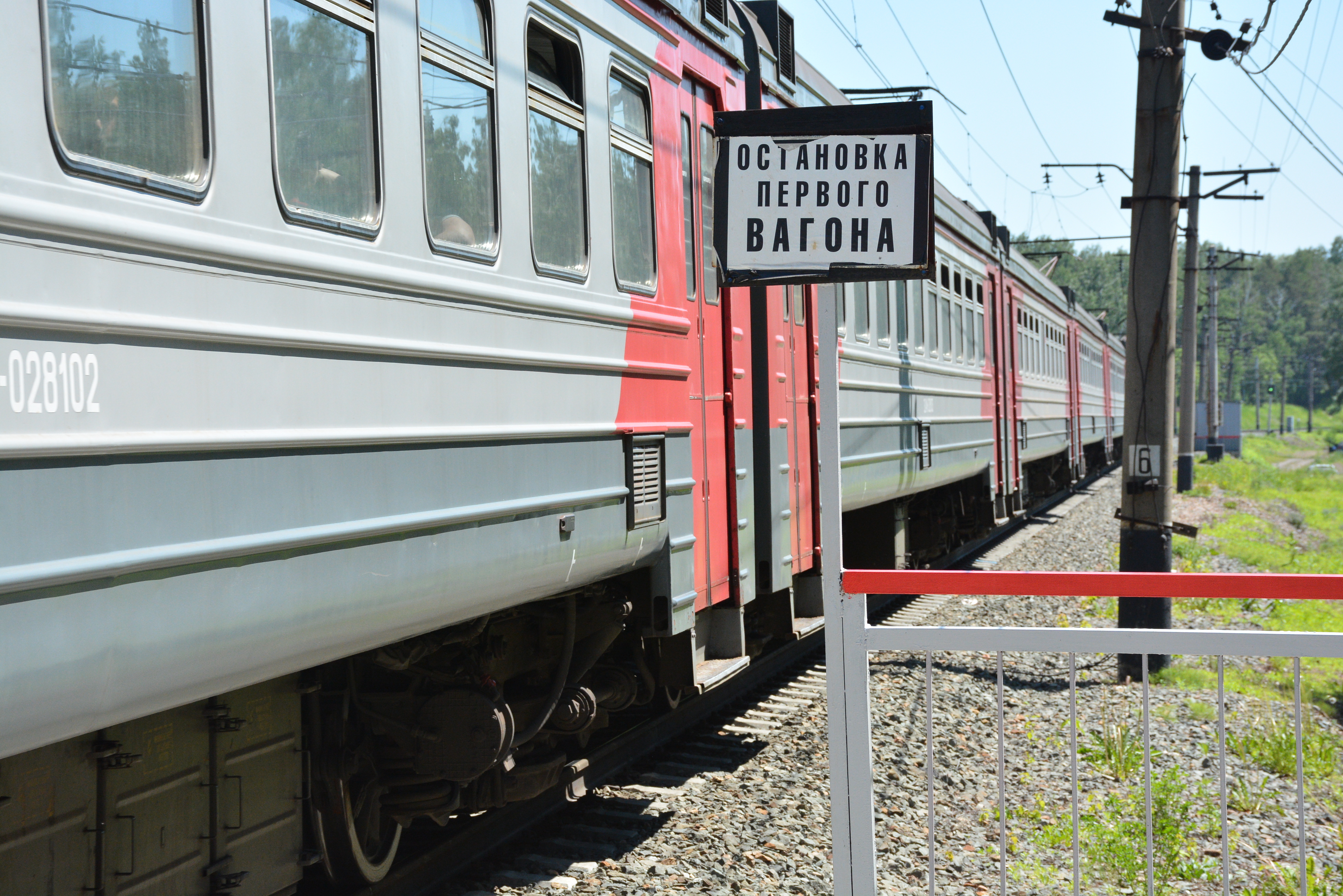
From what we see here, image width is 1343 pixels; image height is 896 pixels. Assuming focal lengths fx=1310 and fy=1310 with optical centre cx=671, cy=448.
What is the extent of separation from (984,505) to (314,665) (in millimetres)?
13148

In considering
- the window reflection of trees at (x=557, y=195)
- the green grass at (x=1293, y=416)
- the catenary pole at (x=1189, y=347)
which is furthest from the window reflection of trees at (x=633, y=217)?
the green grass at (x=1293, y=416)

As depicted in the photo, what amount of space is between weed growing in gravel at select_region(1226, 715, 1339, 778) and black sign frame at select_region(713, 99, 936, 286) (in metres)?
3.54

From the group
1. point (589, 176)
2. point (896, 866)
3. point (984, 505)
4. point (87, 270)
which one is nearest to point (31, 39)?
point (87, 270)

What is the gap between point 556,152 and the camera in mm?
4887

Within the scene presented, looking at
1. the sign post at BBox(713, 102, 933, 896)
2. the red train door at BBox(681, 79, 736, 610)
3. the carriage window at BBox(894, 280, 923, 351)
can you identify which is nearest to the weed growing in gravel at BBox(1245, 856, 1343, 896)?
the sign post at BBox(713, 102, 933, 896)

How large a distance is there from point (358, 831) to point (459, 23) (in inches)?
109

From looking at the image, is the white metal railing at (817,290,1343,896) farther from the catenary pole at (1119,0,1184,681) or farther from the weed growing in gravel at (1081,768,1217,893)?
the catenary pole at (1119,0,1184,681)

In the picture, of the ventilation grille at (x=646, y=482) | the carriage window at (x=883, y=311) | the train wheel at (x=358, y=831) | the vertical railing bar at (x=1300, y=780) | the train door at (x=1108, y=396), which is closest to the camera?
the vertical railing bar at (x=1300, y=780)

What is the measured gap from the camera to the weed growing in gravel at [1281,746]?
6012 millimetres

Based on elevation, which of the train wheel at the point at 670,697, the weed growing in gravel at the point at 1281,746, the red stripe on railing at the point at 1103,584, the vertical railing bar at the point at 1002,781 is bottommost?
the weed growing in gravel at the point at 1281,746

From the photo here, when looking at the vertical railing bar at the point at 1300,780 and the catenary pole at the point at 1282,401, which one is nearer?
the vertical railing bar at the point at 1300,780

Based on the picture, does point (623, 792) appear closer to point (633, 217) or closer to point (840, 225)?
point (633, 217)

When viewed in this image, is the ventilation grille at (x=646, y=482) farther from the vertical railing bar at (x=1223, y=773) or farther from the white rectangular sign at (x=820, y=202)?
the vertical railing bar at (x=1223, y=773)

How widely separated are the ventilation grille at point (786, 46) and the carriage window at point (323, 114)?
4798 millimetres
